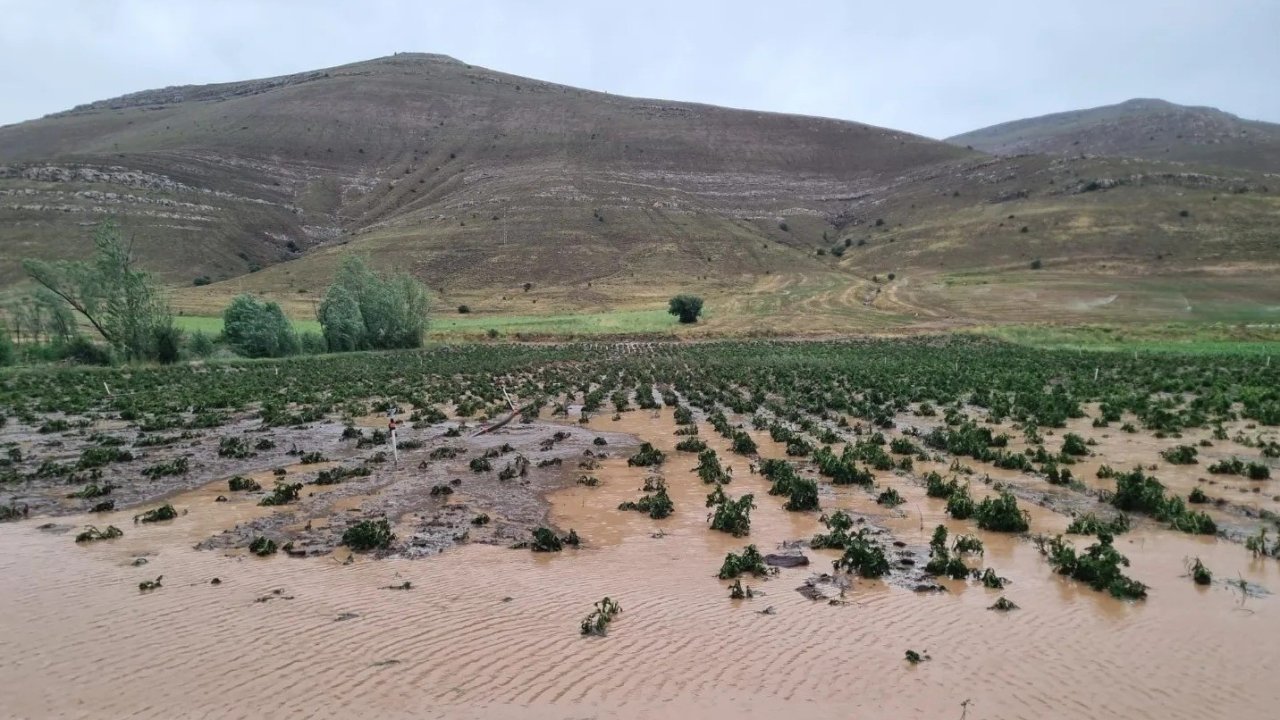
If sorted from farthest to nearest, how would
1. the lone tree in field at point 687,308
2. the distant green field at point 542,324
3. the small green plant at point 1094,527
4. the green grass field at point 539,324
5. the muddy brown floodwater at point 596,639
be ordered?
the lone tree in field at point 687,308 → the distant green field at point 542,324 → the green grass field at point 539,324 → the small green plant at point 1094,527 → the muddy brown floodwater at point 596,639

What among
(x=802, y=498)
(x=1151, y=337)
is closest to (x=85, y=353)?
(x=802, y=498)

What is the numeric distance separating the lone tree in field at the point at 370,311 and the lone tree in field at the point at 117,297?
42.9 ft

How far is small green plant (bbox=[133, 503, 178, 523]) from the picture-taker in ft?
41.5

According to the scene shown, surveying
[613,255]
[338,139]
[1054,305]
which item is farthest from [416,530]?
[338,139]

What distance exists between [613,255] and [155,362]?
66.5m

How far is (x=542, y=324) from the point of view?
7250 cm

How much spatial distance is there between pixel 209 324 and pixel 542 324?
30.3m

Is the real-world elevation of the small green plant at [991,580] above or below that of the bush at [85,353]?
below

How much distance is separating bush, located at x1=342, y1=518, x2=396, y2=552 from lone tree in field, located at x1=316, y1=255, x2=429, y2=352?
1989 inches

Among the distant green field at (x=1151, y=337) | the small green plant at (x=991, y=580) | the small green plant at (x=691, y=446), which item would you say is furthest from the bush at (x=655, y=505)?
the distant green field at (x=1151, y=337)

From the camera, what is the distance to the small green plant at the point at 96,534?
11375 millimetres

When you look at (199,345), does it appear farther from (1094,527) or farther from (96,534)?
(1094,527)

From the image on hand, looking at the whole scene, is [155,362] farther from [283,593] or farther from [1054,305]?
[1054,305]

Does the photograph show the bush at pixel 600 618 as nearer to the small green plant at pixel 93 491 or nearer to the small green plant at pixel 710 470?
the small green plant at pixel 710 470
